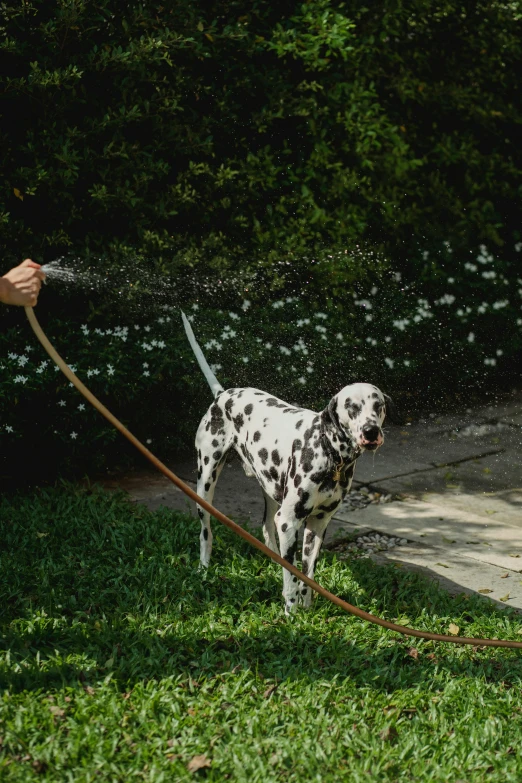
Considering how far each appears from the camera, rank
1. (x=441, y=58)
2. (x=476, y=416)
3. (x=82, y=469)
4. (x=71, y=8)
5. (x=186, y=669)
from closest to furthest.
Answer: (x=186, y=669)
(x=71, y=8)
(x=82, y=469)
(x=476, y=416)
(x=441, y=58)

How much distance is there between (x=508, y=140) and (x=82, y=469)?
633cm

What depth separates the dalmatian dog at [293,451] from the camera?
166 inches

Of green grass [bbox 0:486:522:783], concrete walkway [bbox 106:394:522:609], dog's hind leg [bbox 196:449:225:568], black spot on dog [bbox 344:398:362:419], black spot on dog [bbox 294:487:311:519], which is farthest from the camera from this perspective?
concrete walkway [bbox 106:394:522:609]

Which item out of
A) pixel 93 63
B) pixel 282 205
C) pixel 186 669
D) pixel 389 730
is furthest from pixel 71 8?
pixel 389 730

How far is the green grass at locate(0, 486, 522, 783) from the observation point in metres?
3.46

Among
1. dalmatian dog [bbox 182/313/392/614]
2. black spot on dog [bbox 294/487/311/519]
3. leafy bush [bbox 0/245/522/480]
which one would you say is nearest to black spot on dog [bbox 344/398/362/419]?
dalmatian dog [bbox 182/313/392/614]

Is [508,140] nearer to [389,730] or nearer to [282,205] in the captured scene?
[282,205]

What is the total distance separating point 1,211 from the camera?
6.45m

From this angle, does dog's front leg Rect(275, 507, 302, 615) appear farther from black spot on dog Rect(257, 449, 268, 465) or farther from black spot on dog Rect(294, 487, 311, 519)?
black spot on dog Rect(257, 449, 268, 465)

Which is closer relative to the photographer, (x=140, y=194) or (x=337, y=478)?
(x=337, y=478)

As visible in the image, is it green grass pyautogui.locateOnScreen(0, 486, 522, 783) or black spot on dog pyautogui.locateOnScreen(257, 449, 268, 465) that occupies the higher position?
black spot on dog pyautogui.locateOnScreen(257, 449, 268, 465)

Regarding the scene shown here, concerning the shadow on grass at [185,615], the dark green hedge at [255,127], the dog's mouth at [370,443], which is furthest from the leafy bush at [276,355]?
the dog's mouth at [370,443]

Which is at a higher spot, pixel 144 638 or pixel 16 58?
pixel 16 58

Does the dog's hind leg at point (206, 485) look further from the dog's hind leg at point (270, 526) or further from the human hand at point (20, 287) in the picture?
the human hand at point (20, 287)
